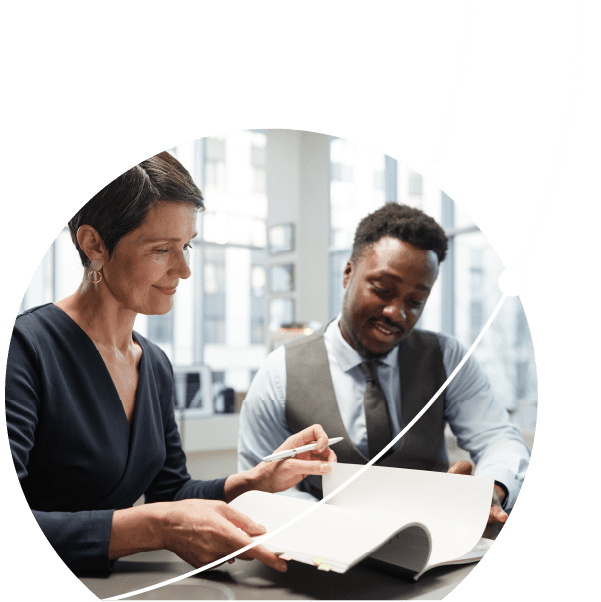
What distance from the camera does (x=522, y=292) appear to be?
6.72ft

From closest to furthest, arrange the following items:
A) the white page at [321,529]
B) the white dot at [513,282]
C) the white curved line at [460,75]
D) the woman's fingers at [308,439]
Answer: the white page at [321,529]
the woman's fingers at [308,439]
the white dot at [513,282]
the white curved line at [460,75]

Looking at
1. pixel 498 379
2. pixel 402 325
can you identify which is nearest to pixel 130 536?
pixel 402 325

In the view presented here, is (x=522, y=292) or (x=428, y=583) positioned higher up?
(x=522, y=292)

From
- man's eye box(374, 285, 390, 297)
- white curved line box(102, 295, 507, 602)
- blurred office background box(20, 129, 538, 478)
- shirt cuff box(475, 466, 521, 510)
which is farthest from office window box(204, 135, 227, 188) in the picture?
shirt cuff box(475, 466, 521, 510)

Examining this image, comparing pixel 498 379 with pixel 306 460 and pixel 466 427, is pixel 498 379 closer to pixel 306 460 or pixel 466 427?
pixel 466 427

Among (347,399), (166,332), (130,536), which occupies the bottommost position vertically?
(130,536)

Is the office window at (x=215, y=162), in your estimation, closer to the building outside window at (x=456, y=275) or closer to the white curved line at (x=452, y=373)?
the building outside window at (x=456, y=275)

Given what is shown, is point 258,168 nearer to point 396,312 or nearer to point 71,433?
point 396,312

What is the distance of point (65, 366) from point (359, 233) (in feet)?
2.89

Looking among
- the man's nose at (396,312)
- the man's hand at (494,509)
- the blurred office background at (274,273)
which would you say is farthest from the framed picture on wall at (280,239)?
the man's hand at (494,509)

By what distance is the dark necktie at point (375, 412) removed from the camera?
75.9 inches

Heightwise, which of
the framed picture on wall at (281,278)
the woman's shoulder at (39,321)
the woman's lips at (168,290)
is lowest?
the woman's shoulder at (39,321)

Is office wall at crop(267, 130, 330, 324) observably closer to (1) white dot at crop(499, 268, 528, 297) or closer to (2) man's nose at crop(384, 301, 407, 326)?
(2) man's nose at crop(384, 301, 407, 326)

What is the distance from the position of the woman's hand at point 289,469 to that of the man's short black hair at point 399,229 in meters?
0.51
